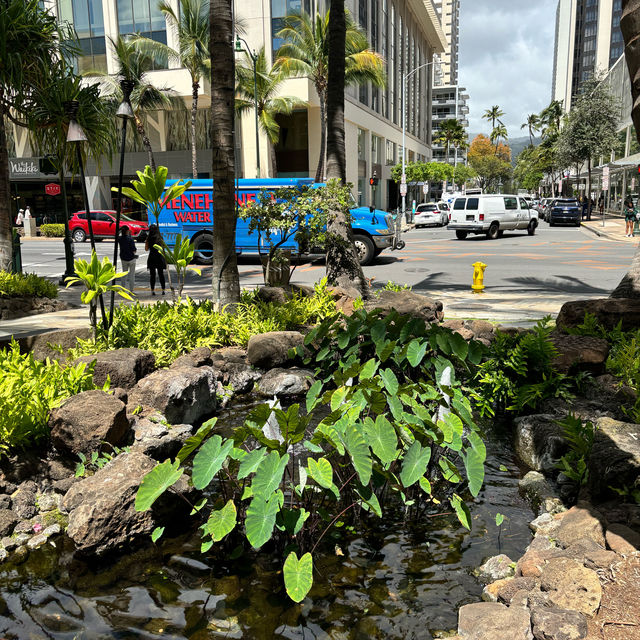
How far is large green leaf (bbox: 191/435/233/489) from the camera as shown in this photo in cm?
356

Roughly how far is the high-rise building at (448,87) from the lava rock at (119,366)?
11684 cm

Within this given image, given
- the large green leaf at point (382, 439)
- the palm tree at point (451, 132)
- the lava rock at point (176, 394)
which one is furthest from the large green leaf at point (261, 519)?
the palm tree at point (451, 132)

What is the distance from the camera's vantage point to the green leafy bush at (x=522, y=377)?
606 cm

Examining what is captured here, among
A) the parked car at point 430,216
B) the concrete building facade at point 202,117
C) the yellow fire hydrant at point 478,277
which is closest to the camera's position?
the yellow fire hydrant at point 478,277

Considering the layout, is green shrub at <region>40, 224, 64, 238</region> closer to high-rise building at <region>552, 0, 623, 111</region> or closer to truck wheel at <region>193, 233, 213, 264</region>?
truck wheel at <region>193, 233, 213, 264</region>

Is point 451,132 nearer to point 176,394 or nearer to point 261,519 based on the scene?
point 176,394

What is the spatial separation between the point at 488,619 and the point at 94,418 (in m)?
3.39

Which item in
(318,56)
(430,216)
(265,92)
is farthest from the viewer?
(430,216)

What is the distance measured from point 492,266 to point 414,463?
15279mm

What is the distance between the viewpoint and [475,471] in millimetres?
4125

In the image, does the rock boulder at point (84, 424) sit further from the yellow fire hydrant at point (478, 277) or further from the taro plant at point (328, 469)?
the yellow fire hydrant at point (478, 277)

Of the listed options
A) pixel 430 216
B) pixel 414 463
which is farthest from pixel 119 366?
pixel 430 216

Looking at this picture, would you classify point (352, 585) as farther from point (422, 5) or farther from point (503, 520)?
point (422, 5)

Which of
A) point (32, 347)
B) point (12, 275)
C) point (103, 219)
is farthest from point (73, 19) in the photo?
point (32, 347)
